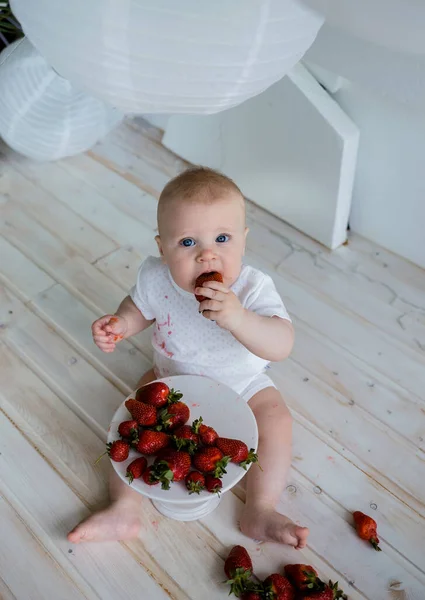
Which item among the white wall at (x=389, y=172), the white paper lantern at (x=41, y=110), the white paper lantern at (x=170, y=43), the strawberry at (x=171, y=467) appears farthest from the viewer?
the white paper lantern at (x=41, y=110)

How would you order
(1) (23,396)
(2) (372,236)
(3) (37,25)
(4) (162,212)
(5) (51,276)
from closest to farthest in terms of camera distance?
(3) (37,25), (4) (162,212), (1) (23,396), (5) (51,276), (2) (372,236)

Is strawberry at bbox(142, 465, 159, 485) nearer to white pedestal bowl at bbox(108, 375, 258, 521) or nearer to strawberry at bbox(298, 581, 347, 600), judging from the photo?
white pedestal bowl at bbox(108, 375, 258, 521)

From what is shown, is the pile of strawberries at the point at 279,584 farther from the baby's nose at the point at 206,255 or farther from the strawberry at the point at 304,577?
the baby's nose at the point at 206,255

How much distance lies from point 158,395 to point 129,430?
80 mm

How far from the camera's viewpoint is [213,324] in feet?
3.82

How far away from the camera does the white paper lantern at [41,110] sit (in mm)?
1725

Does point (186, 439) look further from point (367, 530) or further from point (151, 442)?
point (367, 530)

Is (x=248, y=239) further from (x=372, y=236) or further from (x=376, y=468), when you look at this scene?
(x=376, y=468)

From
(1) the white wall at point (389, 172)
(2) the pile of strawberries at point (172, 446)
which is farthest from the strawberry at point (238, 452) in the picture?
(1) the white wall at point (389, 172)

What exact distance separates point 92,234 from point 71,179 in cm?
30

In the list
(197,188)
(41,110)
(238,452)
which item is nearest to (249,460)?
(238,452)

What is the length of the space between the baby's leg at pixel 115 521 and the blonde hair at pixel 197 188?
0.51m

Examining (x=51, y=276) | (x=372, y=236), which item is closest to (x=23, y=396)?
(x=51, y=276)

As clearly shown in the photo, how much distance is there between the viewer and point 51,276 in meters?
1.63
